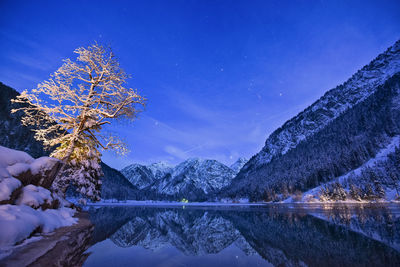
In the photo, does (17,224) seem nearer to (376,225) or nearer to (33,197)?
(33,197)

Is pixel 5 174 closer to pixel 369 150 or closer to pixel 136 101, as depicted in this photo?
pixel 136 101

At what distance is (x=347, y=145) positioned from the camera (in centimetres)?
13700

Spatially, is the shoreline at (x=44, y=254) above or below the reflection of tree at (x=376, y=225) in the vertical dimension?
above

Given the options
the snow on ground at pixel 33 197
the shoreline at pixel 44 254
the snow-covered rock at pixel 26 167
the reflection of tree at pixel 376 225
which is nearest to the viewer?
the shoreline at pixel 44 254

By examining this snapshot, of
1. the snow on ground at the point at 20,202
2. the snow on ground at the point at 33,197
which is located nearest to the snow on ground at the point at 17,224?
the snow on ground at the point at 20,202

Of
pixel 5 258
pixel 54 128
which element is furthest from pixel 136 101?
pixel 5 258

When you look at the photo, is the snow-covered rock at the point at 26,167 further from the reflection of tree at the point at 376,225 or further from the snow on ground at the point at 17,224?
the reflection of tree at the point at 376,225

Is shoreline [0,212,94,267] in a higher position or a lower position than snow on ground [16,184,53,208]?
lower

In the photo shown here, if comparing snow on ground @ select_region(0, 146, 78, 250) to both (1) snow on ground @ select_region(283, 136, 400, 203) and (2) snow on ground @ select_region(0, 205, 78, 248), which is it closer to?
(2) snow on ground @ select_region(0, 205, 78, 248)

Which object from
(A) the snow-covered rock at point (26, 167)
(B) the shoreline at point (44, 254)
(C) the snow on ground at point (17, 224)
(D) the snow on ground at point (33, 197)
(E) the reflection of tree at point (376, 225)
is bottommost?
(E) the reflection of tree at point (376, 225)

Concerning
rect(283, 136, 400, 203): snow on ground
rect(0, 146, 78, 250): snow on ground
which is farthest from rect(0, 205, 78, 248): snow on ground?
rect(283, 136, 400, 203): snow on ground

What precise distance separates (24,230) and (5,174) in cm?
285

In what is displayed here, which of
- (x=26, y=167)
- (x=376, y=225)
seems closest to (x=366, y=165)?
(x=376, y=225)

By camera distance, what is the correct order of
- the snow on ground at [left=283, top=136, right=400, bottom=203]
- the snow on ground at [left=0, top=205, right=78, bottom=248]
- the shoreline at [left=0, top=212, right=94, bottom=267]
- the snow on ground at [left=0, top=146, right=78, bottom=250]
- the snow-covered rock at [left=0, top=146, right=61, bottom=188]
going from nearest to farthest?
the shoreline at [left=0, top=212, right=94, bottom=267] < the snow on ground at [left=0, top=205, right=78, bottom=248] < the snow on ground at [left=0, top=146, right=78, bottom=250] < the snow-covered rock at [left=0, top=146, right=61, bottom=188] < the snow on ground at [left=283, top=136, right=400, bottom=203]
